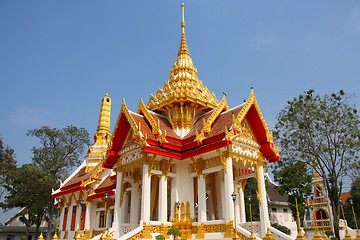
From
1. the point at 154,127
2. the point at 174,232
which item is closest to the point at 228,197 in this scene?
the point at 174,232

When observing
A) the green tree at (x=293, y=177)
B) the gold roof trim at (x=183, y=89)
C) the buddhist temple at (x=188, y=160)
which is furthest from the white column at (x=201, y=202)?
the green tree at (x=293, y=177)

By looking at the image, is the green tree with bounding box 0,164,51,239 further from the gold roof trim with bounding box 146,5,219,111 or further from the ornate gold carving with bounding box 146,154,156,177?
the ornate gold carving with bounding box 146,154,156,177

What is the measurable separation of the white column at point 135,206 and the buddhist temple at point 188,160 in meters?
0.05

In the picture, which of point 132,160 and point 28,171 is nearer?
point 132,160

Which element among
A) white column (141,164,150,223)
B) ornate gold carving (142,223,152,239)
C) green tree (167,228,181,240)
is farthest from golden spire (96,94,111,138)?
green tree (167,228,181,240)

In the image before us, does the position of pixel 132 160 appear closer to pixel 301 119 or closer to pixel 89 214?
pixel 89 214

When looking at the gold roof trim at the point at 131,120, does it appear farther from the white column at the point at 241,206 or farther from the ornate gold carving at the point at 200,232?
the white column at the point at 241,206

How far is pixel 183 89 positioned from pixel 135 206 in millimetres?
6831

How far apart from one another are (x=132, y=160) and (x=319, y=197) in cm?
2635

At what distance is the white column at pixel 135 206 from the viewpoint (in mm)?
15109

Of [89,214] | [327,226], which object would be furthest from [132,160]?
[327,226]

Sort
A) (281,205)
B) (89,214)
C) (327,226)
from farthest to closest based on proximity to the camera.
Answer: (281,205) → (327,226) → (89,214)

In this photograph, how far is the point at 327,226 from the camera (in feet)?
96.1

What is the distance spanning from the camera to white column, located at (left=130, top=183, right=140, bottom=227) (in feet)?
49.6
